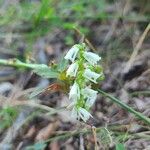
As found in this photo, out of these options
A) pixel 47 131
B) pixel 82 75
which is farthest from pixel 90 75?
pixel 47 131

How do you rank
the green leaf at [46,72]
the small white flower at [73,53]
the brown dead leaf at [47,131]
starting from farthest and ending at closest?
the brown dead leaf at [47,131] < the green leaf at [46,72] < the small white flower at [73,53]

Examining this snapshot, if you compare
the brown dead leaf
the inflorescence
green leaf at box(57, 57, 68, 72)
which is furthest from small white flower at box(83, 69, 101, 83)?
the brown dead leaf

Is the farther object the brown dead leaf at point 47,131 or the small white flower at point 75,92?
the brown dead leaf at point 47,131

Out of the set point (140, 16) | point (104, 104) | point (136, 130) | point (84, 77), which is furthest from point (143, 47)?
point (84, 77)

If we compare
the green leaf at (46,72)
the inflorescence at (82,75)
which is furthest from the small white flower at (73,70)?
the green leaf at (46,72)

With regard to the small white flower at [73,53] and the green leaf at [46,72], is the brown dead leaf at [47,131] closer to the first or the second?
the green leaf at [46,72]

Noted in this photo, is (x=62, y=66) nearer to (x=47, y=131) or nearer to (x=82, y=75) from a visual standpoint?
(x=82, y=75)

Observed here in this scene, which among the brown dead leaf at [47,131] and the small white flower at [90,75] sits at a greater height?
the brown dead leaf at [47,131]

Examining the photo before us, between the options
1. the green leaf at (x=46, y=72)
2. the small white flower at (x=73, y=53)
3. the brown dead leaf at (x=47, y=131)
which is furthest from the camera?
the brown dead leaf at (x=47, y=131)
